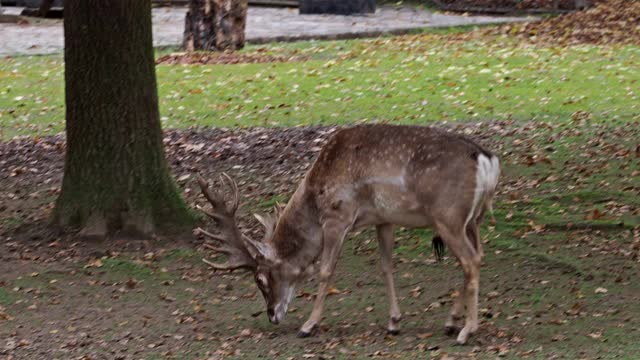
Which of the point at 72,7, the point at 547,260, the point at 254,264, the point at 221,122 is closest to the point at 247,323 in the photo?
the point at 254,264

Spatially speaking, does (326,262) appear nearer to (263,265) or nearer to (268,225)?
(263,265)

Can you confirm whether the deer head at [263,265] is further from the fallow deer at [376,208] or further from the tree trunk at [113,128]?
the tree trunk at [113,128]

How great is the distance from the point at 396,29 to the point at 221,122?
9.35m

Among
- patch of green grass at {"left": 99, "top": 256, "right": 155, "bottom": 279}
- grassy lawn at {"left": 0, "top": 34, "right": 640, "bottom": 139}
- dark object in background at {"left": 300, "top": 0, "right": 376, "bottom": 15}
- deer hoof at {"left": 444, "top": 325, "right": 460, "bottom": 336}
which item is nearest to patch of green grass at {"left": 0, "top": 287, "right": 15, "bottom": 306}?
patch of green grass at {"left": 99, "top": 256, "right": 155, "bottom": 279}

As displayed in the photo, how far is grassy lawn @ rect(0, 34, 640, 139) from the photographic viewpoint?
1623 cm

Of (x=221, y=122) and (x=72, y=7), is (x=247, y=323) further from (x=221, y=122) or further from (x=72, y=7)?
(x=221, y=122)

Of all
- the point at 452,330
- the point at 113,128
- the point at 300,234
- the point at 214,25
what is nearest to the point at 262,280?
the point at 300,234

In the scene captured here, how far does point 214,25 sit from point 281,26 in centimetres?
467

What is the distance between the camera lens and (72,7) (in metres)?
11.3

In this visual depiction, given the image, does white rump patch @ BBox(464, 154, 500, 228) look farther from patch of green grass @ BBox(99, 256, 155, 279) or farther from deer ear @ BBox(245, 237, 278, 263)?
patch of green grass @ BBox(99, 256, 155, 279)

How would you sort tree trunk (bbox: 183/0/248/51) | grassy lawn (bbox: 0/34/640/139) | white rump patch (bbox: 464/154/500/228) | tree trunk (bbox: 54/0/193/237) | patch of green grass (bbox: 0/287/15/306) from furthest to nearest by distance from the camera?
1. tree trunk (bbox: 183/0/248/51)
2. grassy lawn (bbox: 0/34/640/139)
3. tree trunk (bbox: 54/0/193/237)
4. patch of green grass (bbox: 0/287/15/306)
5. white rump patch (bbox: 464/154/500/228)

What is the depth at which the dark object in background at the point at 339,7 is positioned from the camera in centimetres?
2892

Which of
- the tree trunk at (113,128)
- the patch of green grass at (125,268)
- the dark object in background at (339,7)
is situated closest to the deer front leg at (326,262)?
the patch of green grass at (125,268)

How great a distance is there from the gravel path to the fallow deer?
574 inches
